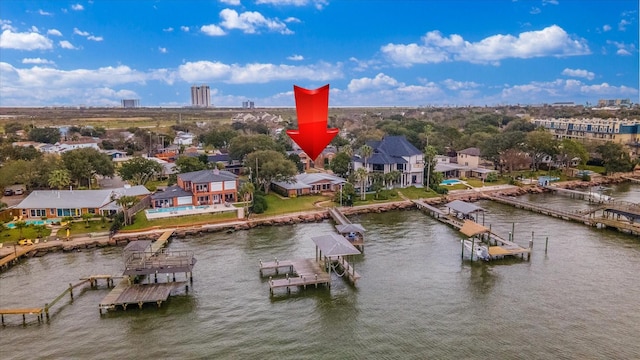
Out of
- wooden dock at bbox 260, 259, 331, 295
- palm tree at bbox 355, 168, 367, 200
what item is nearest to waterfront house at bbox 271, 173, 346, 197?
palm tree at bbox 355, 168, 367, 200

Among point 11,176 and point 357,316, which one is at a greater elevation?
point 11,176

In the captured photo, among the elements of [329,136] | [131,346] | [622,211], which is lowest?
[131,346]

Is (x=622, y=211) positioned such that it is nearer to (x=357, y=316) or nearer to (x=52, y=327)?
(x=357, y=316)

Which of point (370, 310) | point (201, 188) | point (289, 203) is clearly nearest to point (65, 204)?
point (201, 188)

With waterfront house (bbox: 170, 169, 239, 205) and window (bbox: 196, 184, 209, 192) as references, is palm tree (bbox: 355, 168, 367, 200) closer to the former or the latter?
waterfront house (bbox: 170, 169, 239, 205)

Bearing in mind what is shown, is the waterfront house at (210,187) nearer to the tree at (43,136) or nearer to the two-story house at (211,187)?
the two-story house at (211,187)

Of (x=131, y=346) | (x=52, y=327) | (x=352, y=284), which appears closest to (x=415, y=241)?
Result: (x=352, y=284)
